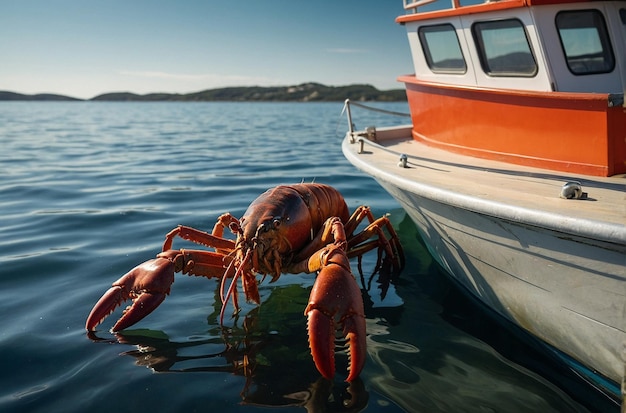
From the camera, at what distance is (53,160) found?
14211mm

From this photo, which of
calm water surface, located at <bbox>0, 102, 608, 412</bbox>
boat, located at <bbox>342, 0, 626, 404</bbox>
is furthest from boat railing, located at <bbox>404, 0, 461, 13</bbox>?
calm water surface, located at <bbox>0, 102, 608, 412</bbox>

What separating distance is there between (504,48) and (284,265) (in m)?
2.99

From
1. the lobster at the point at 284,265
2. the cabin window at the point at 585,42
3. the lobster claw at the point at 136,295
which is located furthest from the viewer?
the cabin window at the point at 585,42

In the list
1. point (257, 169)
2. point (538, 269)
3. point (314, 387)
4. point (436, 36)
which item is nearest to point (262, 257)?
point (314, 387)

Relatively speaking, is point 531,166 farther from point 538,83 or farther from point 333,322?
point 333,322

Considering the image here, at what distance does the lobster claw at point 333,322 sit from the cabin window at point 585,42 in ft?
10.3

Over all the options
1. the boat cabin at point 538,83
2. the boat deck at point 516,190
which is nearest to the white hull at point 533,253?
the boat deck at point 516,190

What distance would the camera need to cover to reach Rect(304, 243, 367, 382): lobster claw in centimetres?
319

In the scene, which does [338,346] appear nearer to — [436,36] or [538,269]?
[538,269]

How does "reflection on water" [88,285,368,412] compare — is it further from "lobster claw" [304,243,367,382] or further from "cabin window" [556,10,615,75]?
"cabin window" [556,10,615,75]

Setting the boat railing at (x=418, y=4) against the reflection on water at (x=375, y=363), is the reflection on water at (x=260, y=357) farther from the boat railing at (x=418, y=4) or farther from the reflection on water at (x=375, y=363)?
the boat railing at (x=418, y=4)

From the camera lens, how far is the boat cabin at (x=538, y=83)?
4164 millimetres

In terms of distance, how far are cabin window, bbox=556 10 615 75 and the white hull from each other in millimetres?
1183

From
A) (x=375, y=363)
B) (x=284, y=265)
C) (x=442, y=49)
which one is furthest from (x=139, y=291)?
(x=442, y=49)
